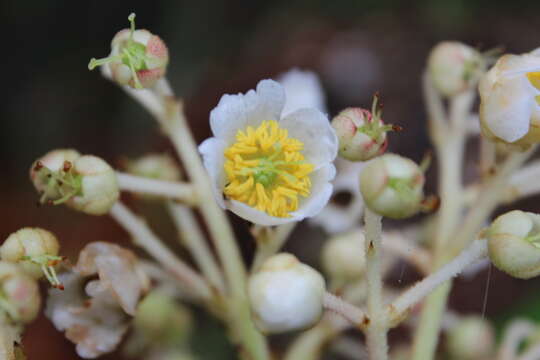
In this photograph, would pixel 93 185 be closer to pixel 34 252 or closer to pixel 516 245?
pixel 34 252

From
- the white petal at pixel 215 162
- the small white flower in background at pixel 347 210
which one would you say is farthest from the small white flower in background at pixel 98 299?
the small white flower in background at pixel 347 210

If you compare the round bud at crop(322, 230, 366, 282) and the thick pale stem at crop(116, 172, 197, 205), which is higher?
the thick pale stem at crop(116, 172, 197, 205)

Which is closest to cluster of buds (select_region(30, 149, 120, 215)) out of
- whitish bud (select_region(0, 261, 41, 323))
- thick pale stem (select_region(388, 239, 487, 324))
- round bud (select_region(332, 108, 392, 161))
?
whitish bud (select_region(0, 261, 41, 323))

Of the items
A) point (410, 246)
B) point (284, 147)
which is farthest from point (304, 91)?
point (284, 147)

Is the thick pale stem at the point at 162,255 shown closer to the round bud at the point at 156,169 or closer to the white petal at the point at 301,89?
the round bud at the point at 156,169

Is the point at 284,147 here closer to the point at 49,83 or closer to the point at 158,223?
the point at 158,223

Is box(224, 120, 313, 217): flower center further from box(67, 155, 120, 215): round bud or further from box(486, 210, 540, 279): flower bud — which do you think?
box(486, 210, 540, 279): flower bud
